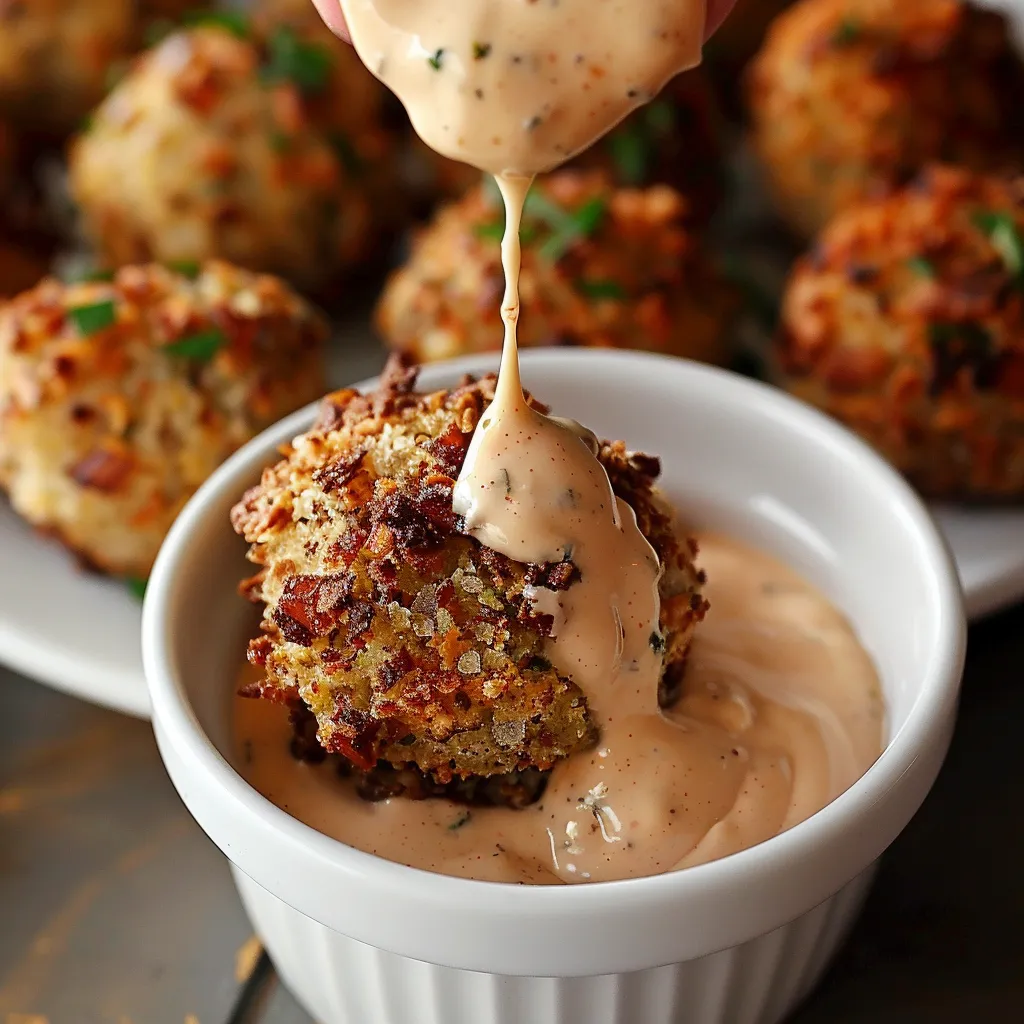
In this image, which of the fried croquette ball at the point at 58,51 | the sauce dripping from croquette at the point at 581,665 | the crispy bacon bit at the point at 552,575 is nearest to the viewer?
the sauce dripping from croquette at the point at 581,665

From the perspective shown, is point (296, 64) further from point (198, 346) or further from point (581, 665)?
point (581, 665)

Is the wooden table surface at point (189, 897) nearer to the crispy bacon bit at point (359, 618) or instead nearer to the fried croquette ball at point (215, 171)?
the crispy bacon bit at point (359, 618)

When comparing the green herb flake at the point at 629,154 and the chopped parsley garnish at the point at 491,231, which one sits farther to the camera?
the green herb flake at the point at 629,154

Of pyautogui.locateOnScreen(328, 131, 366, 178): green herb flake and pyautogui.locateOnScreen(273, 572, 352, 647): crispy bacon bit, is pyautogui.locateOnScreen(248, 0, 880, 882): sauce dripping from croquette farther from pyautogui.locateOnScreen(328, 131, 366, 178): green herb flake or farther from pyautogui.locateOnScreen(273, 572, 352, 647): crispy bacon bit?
pyautogui.locateOnScreen(328, 131, 366, 178): green herb flake

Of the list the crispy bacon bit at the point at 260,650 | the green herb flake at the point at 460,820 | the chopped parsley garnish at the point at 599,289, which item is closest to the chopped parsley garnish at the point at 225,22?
the chopped parsley garnish at the point at 599,289

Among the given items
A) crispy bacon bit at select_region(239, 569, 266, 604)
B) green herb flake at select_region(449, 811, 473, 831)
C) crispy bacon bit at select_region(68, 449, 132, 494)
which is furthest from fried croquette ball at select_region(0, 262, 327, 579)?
green herb flake at select_region(449, 811, 473, 831)

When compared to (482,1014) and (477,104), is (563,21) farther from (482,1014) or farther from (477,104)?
(482,1014)
